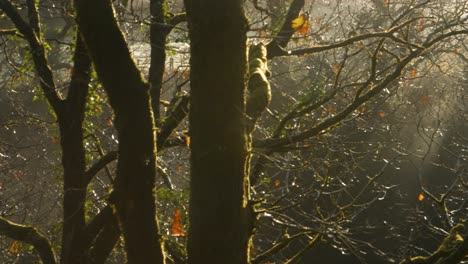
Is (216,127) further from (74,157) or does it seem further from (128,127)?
(74,157)

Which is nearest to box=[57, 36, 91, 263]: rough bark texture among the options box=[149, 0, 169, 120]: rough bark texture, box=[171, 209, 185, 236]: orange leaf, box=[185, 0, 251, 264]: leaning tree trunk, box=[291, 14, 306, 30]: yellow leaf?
box=[149, 0, 169, 120]: rough bark texture

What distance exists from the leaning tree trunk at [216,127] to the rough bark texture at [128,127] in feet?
2.25

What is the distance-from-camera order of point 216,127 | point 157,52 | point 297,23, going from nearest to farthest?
point 216,127, point 297,23, point 157,52

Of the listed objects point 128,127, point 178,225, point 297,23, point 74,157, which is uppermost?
point 297,23

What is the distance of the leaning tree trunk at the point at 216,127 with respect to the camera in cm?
346

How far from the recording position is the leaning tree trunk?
11.3ft

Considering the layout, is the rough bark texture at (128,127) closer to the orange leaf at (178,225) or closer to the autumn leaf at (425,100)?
the orange leaf at (178,225)

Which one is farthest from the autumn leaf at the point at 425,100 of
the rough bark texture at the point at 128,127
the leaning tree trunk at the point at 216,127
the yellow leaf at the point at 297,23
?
the leaning tree trunk at the point at 216,127

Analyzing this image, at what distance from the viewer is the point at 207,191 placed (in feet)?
11.5

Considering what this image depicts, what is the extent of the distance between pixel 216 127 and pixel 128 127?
0.89 metres

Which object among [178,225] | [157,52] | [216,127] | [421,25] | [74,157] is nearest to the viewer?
[216,127]

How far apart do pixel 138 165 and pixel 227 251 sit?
1.03 m

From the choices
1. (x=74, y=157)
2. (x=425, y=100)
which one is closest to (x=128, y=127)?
(x=74, y=157)

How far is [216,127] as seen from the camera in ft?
11.5
